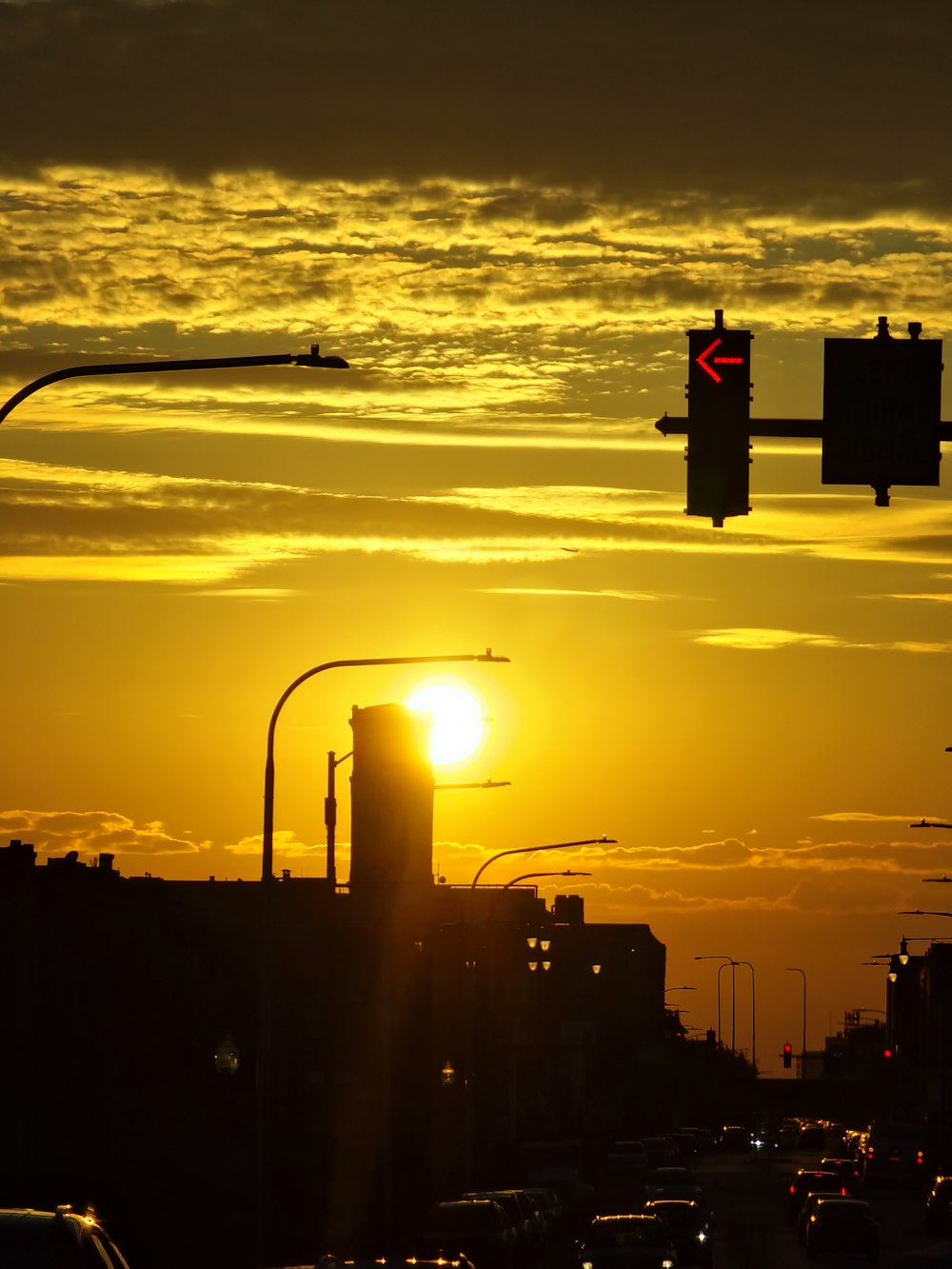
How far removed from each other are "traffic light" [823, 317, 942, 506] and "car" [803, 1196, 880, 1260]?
30590 millimetres

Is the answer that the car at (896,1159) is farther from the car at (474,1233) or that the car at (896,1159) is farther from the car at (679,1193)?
the car at (474,1233)

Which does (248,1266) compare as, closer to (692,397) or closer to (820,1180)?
(692,397)

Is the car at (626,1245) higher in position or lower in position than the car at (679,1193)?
higher

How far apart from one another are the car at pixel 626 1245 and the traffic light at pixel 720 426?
19417 millimetres

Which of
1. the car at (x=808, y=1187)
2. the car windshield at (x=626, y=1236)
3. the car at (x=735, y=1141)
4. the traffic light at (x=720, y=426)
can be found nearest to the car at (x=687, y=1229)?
the car windshield at (x=626, y=1236)

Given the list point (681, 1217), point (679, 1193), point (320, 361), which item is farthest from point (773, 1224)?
point (320, 361)

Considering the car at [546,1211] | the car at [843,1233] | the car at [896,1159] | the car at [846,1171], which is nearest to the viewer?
the car at [843,1233]

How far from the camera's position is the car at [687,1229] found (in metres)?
41.2

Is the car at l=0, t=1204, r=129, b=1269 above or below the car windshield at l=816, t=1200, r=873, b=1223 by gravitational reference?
above

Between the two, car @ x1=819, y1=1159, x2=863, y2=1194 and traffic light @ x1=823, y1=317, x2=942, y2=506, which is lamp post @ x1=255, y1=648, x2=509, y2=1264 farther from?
car @ x1=819, y1=1159, x2=863, y2=1194

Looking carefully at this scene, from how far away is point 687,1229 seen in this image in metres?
41.8

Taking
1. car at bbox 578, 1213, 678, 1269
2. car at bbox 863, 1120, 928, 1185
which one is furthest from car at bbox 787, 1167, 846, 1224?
car at bbox 578, 1213, 678, 1269

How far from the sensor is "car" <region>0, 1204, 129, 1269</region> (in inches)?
631

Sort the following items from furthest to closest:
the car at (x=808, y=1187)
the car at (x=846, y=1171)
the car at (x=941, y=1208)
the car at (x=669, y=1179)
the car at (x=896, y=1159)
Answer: the car at (x=896, y=1159)
the car at (x=846, y=1171)
the car at (x=808, y=1187)
the car at (x=669, y=1179)
the car at (x=941, y=1208)
